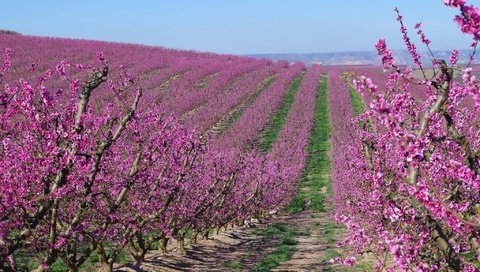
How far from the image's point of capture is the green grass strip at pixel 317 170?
30422mm

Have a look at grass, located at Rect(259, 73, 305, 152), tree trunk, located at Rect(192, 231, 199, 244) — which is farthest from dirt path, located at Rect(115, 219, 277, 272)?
grass, located at Rect(259, 73, 305, 152)

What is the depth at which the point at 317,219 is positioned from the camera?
1061 inches

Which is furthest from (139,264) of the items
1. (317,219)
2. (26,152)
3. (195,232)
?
(317,219)

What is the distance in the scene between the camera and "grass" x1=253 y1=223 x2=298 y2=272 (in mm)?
15620

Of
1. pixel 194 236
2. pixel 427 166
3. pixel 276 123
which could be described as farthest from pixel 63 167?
pixel 276 123

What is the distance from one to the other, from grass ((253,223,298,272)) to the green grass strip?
5146 millimetres

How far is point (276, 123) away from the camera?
4500 cm

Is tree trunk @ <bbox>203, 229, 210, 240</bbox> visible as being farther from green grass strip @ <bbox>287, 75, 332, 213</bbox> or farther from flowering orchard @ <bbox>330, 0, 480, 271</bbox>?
flowering orchard @ <bbox>330, 0, 480, 271</bbox>

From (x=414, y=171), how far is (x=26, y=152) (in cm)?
477

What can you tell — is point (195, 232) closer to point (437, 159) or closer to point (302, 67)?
point (437, 159)

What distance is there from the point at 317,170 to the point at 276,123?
961cm

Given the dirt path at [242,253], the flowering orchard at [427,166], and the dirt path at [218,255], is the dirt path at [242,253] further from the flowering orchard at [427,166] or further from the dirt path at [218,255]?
the flowering orchard at [427,166]

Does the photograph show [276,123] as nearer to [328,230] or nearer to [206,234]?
[328,230]

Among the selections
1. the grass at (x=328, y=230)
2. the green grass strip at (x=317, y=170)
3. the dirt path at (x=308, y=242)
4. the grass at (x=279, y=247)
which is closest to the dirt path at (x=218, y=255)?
the grass at (x=279, y=247)
